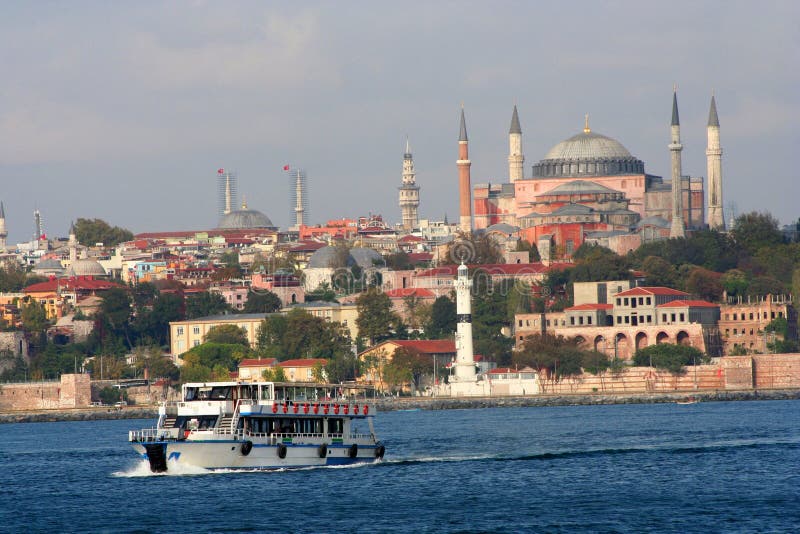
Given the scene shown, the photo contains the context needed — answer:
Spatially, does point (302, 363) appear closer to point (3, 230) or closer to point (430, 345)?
point (430, 345)

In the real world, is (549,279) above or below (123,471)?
above

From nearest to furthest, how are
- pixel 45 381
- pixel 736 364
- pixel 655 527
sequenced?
pixel 655 527
pixel 736 364
pixel 45 381

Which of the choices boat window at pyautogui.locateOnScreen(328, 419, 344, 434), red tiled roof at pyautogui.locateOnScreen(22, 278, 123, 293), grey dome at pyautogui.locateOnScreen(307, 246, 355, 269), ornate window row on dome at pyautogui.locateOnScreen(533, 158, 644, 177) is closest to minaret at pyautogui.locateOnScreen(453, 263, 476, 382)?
red tiled roof at pyautogui.locateOnScreen(22, 278, 123, 293)

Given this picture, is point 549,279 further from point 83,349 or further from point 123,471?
point 123,471

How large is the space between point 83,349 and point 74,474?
176ft

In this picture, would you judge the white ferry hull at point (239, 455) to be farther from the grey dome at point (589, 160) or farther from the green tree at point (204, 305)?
the grey dome at point (589, 160)

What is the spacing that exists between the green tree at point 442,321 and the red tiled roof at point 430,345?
491cm

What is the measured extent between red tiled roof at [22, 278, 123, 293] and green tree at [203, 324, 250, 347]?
55.5 feet

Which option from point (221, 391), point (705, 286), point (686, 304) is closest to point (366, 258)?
point (705, 286)

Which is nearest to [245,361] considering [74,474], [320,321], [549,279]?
[320,321]

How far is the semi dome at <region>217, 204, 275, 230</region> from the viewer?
17650 cm

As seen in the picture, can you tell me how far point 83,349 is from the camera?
99125mm

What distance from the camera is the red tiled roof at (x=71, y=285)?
11719 centimetres

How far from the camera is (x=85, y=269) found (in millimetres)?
134250
